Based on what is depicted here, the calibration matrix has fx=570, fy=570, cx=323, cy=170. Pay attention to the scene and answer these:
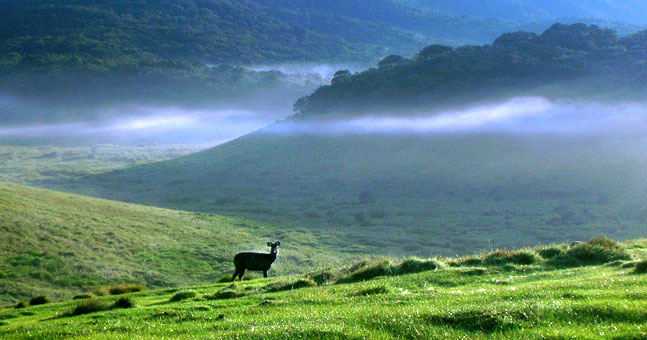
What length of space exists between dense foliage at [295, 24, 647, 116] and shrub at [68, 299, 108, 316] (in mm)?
133469

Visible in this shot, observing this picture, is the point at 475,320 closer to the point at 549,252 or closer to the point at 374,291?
the point at 374,291

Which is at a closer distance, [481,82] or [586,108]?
[586,108]

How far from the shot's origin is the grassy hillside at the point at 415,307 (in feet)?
31.9

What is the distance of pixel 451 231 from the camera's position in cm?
6850

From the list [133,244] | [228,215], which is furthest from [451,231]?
[133,244]

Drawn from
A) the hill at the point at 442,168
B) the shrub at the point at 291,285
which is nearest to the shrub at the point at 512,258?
the shrub at the point at 291,285

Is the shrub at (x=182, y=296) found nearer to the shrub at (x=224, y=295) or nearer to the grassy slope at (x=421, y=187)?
the shrub at (x=224, y=295)

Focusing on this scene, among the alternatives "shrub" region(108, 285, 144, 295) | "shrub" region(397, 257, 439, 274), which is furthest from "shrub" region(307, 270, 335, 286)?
Result: "shrub" region(108, 285, 144, 295)

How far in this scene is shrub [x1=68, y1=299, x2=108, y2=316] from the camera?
17578mm

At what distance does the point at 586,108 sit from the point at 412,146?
127 feet

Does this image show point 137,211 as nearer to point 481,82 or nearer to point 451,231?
point 451,231

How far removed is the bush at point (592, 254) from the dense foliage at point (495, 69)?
122m

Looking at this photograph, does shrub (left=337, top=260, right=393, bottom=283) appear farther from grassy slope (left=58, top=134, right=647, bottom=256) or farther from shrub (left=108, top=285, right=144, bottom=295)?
grassy slope (left=58, top=134, right=647, bottom=256)

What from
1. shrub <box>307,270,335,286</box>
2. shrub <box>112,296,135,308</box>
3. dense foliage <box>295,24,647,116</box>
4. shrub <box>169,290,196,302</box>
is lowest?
shrub <box>169,290,196,302</box>
